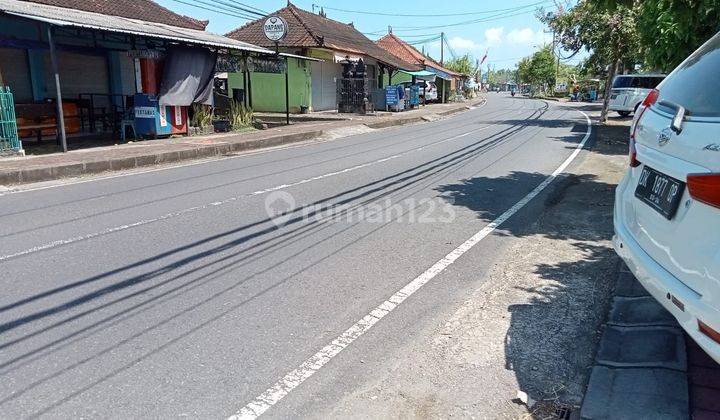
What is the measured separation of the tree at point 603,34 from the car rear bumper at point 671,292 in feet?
64.3

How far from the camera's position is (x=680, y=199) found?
2787 millimetres

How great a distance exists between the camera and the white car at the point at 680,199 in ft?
8.14

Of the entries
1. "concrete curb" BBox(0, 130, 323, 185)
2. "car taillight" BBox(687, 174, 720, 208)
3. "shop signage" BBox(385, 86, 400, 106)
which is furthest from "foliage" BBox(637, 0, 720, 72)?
"shop signage" BBox(385, 86, 400, 106)

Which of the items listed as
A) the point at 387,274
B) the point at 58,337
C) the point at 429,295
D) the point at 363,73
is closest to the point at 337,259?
the point at 387,274

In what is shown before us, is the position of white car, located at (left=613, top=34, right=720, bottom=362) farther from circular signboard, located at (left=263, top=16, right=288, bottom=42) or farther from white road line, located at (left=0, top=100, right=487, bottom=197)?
circular signboard, located at (left=263, top=16, right=288, bottom=42)

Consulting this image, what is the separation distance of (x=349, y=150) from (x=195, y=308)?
10.7 m

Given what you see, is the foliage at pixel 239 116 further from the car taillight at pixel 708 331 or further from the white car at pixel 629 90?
the car taillight at pixel 708 331

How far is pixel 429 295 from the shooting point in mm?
4605

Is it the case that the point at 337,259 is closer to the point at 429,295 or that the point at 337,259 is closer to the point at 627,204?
the point at 429,295

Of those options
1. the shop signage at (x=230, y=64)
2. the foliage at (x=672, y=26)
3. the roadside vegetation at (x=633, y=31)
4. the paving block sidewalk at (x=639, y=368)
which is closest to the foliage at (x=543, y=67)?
the roadside vegetation at (x=633, y=31)

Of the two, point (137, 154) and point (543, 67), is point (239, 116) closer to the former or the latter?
point (137, 154)

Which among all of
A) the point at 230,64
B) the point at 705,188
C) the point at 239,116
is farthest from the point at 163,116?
the point at 705,188

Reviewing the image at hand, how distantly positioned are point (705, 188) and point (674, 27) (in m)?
4.92

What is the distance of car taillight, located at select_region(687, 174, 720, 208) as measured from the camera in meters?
2.44
